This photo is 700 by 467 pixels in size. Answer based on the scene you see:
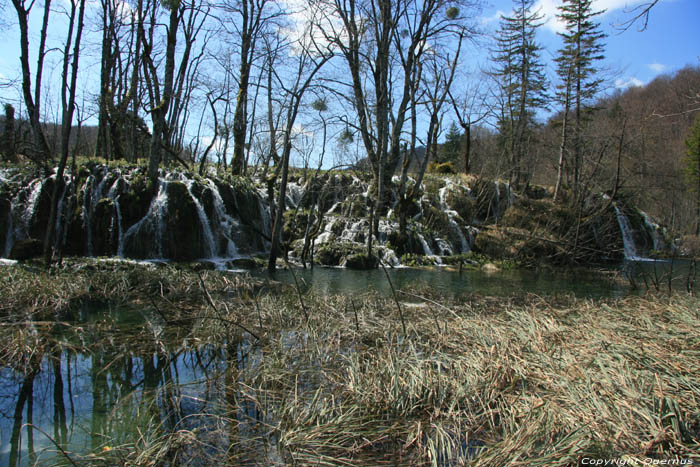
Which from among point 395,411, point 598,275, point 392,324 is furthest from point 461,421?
point 598,275

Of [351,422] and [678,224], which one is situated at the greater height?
[678,224]

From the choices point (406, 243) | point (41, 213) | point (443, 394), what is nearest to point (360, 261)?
point (406, 243)

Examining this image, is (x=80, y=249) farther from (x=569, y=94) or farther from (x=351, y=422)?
(x=569, y=94)

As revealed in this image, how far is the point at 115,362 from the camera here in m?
4.50

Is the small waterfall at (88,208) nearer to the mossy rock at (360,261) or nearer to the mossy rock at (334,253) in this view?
the mossy rock at (334,253)

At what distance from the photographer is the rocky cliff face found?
12445 mm

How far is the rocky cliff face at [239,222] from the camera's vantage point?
12.4 m

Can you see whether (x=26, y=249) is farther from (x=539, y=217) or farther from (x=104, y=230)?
(x=539, y=217)

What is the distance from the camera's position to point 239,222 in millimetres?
15289

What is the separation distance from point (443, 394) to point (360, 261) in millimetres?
11183

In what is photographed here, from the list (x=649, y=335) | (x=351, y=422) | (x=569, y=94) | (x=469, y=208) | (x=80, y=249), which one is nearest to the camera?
(x=351, y=422)

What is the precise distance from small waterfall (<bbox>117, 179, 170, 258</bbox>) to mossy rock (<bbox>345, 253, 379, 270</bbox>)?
20.2ft

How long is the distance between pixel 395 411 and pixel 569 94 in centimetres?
2494

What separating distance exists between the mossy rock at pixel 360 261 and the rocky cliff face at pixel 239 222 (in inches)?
3.1
